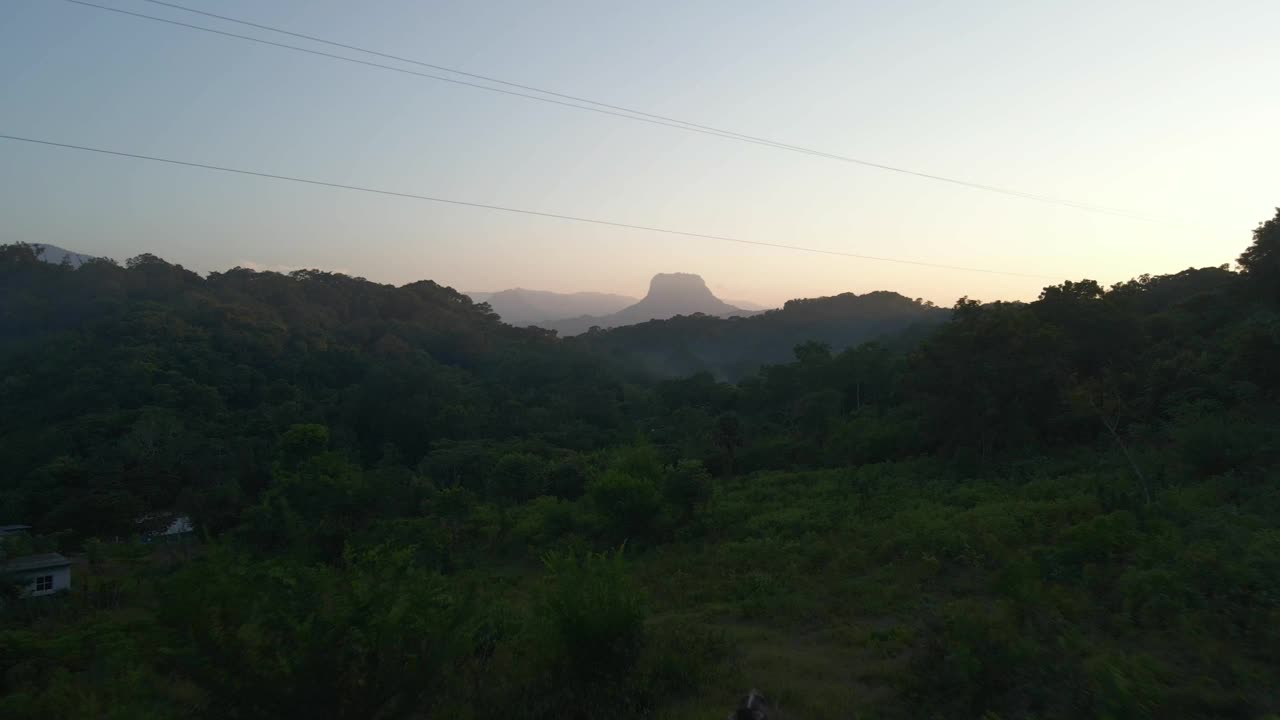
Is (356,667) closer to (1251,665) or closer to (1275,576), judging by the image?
(1251,665)

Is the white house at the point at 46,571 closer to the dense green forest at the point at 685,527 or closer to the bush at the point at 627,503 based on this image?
the dense green forest at the point at 685,527

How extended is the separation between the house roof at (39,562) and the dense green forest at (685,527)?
47cm

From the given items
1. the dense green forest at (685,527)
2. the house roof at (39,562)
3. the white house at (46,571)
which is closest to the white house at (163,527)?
the dense green forest at (685,527)

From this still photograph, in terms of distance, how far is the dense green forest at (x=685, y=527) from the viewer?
5168 millimetres

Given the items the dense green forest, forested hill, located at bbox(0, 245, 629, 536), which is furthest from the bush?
forested hill, located at bbox(0, 245, 629, 536)

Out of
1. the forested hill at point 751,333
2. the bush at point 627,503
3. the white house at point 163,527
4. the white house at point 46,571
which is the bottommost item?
the white house at point 163,527

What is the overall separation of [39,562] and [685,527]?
14.0 metres

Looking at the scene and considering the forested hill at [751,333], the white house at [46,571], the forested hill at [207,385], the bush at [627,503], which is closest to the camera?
the white house at [46,571]

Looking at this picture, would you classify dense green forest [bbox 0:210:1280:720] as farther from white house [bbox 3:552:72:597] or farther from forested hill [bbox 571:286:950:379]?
forested hill [bbox 571:286:950:379]

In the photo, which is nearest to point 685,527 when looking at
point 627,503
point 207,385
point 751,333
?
point 627,503

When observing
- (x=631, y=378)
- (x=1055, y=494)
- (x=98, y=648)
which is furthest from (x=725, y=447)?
(x=631, y=378)

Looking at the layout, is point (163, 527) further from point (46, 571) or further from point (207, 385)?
point (207, 385)

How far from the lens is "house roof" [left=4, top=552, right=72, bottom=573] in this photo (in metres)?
13.8

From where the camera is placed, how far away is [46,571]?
15.0 meters
